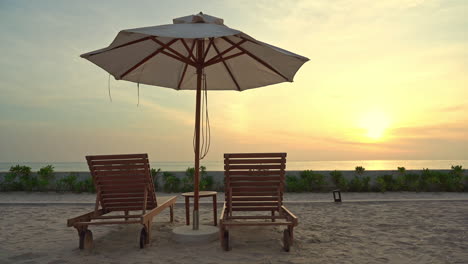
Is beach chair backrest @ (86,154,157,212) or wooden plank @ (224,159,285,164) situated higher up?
wooden plank @ (224,159,285,164)

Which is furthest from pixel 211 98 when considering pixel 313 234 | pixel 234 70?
pixel 313 234

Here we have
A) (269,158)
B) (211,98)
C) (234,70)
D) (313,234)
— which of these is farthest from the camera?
(234,70)

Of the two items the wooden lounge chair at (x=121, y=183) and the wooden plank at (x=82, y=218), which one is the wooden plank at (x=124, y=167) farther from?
the wooden plank at (x=82, y=218)

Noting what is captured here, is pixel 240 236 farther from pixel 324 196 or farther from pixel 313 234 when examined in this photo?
pixel 324 196

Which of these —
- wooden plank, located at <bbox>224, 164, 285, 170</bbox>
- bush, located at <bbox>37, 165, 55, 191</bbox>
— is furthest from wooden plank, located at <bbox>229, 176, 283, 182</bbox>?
bush, located at <bbox>37, 165, 55, 191</bbox>

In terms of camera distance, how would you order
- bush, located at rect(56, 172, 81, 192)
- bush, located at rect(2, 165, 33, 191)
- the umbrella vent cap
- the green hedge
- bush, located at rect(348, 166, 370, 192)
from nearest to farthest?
1. the umbrella vent cap
2. the green hedge
3. bush, located at rect(348, 166, 370, 192)
4. bush, located at rect(56, 172, 81, 192)
5. bush, located at rect(2, 165, 33, 191)

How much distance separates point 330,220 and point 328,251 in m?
2.01

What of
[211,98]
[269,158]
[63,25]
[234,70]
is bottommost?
[269,158]

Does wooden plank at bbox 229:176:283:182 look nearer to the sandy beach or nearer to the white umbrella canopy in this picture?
the sandy beach

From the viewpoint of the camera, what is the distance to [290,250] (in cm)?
423

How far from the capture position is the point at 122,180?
4855mm

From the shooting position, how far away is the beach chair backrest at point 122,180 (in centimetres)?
478

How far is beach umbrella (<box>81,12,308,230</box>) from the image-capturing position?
4.01m

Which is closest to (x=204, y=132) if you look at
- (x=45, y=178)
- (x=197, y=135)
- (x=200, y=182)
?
(x=197, y=135)
